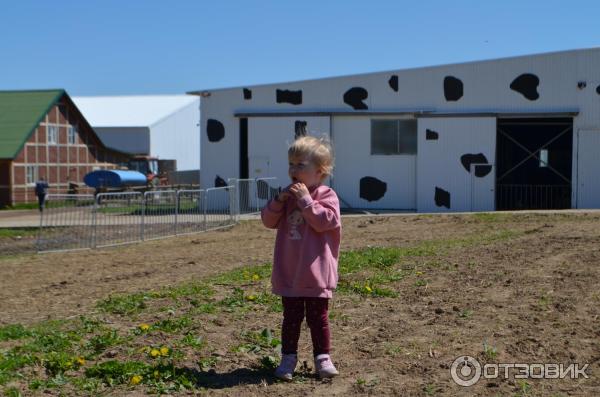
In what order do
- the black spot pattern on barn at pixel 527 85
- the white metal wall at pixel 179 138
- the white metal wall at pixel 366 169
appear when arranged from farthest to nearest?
1. the white metal wall at pixel 179 138
2. the white metal wall at pixel 366 169
3. the black spot pattern on barn at pixel 527 85

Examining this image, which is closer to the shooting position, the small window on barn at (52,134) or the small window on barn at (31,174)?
the small window on barn at (31,174)

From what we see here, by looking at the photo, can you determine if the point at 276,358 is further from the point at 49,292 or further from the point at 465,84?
the point at 465,84

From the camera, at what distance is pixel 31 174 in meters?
40.3

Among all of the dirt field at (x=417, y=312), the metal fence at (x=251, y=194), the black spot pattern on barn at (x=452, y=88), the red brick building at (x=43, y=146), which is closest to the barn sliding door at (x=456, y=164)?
the black spot pattern on barn at (x=452, y=88)

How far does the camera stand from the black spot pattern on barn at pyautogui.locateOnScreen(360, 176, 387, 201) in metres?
27.6

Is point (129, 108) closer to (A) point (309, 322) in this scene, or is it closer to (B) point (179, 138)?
(B) point (179, 138)

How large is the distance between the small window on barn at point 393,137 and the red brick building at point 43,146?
59.9 ft

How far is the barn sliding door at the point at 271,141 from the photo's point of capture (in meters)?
28.4

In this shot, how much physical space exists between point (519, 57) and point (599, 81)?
8.55ft

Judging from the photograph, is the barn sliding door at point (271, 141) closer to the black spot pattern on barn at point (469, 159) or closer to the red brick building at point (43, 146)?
the black spot pattern on barn at point (469, 159)

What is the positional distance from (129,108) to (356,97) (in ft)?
103

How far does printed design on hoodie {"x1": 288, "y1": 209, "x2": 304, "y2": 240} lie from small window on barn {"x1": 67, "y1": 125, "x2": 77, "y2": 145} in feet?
131

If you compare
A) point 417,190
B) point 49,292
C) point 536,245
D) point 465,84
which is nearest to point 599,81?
point 465,84

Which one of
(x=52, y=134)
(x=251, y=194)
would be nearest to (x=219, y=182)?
(x=251, y=194)
